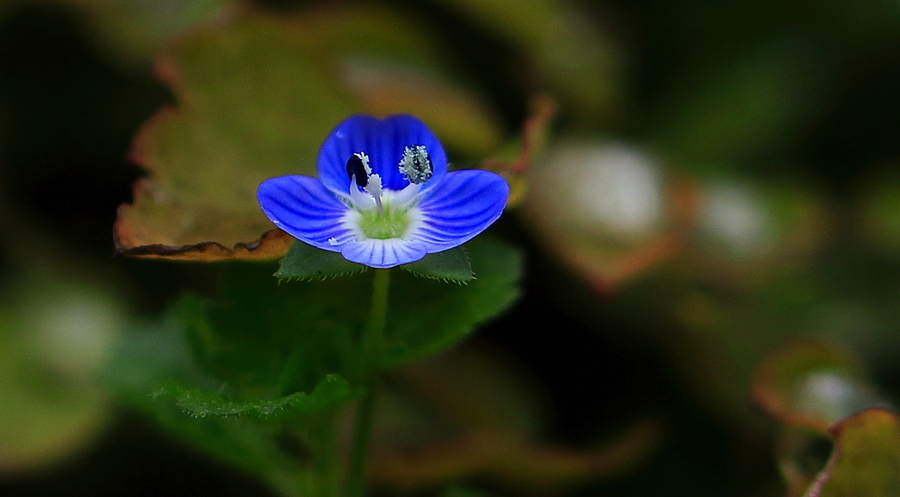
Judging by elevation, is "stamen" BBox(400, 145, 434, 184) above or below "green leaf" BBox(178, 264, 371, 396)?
above

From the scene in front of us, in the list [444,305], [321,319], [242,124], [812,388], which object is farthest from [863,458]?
[242,124]

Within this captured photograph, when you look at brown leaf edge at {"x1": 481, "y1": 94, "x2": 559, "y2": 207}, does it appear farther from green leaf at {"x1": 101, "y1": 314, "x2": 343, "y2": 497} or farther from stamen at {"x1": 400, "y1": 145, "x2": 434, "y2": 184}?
green leaf at {"x1": 101, "y1": 314, "x2": 343, "y2": 497}

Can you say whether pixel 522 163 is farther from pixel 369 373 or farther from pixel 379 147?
pixel 369 373

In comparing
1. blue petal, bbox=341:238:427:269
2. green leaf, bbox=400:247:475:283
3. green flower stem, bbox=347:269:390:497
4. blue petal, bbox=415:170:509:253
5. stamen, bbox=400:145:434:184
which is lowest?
green flower stem, bbox=347:269:390:497

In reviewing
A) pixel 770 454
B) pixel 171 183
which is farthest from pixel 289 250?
pixel 770 454

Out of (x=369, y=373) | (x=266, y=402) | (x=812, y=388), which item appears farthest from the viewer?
(x=812, y=388)

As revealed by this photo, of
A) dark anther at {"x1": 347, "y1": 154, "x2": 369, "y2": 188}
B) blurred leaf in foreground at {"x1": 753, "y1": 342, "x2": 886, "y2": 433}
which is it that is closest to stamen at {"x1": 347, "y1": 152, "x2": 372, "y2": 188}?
dark anther at {"x1": 347, "y1": 154, "x2": 369, "y2": 188}

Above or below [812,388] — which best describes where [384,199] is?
above

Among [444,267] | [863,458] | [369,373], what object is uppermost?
[444,267]
